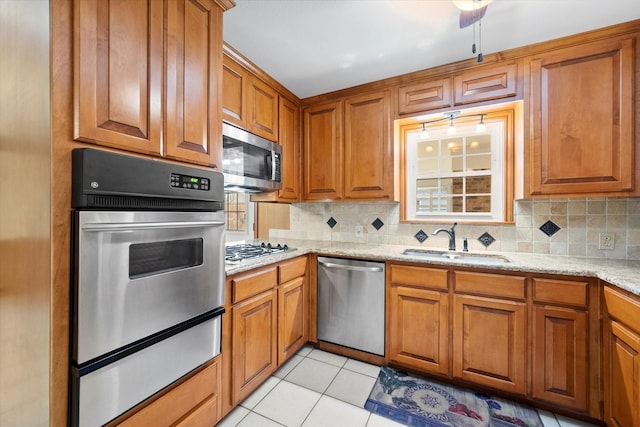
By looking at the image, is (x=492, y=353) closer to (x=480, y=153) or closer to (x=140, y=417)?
(x=480, y=153)

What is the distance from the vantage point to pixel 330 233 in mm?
2936

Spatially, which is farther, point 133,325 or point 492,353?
Answer: point 492,353

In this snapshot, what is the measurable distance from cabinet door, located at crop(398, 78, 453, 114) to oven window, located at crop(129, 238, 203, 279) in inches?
77.3

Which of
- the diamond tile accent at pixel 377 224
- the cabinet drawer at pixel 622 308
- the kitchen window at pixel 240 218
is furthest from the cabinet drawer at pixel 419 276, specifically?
the kitchen window at pixel 240 218

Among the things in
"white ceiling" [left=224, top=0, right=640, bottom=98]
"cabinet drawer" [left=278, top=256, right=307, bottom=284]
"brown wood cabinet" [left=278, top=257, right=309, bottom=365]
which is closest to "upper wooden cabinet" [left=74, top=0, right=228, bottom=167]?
"white ceiling" [left=224, top=0, right=640, bottom=98]

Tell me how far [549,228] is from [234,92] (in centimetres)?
262

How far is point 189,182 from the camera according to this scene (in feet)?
3.94

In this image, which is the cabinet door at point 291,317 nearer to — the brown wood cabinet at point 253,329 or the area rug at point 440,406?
the brown wood cabinet at point 253,329

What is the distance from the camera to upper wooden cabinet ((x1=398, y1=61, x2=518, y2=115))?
1.98 metres

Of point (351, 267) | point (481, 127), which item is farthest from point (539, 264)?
point (351, 267)

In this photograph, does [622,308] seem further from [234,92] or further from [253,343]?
[234,92]

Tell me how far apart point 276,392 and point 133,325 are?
1.23 m

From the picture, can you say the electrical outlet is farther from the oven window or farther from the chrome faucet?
the oven window

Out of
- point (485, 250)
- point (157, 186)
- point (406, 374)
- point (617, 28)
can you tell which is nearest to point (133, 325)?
point (157, 186)
